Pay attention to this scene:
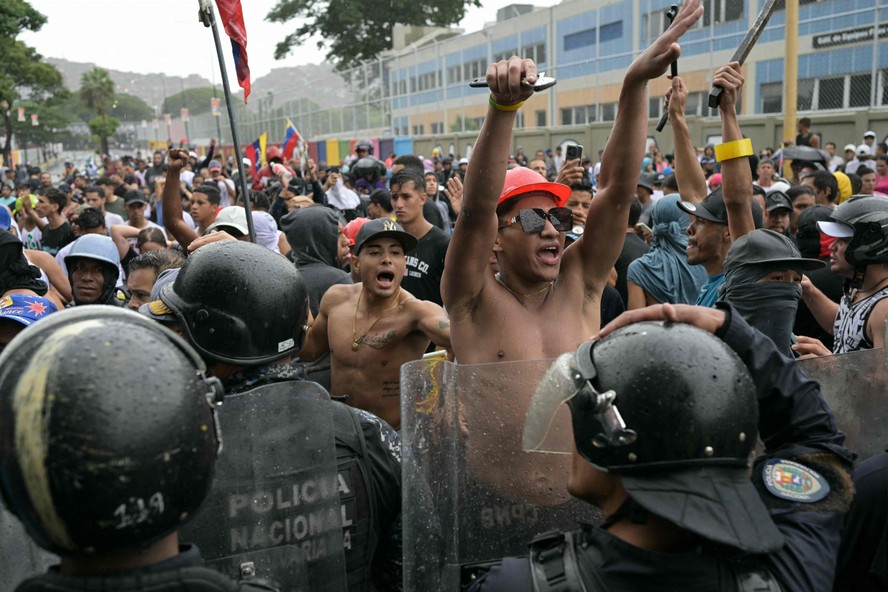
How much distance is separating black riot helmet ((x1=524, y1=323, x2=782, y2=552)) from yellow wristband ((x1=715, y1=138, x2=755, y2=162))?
8.90ft

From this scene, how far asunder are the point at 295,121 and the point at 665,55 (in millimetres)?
46024

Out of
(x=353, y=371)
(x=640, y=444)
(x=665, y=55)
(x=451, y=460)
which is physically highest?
(x=665, y=55)

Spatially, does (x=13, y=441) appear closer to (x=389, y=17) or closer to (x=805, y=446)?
(x=805, y=446)

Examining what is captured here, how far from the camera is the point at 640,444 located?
167 cm

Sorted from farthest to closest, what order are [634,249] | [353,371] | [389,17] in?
[389,17]
[634,249]
[353,371]

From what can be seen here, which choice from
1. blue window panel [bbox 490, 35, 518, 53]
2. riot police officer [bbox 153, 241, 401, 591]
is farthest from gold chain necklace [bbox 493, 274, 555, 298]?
blue window panel [bbox 490, 35, 518, 53]

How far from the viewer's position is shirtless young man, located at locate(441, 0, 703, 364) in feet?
9.95

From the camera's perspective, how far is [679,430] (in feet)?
5.42

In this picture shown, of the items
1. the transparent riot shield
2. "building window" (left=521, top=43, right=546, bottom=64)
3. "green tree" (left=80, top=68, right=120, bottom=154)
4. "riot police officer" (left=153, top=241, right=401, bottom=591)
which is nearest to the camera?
"riot police officer" (left=153, top=241, right=401, bottom=591)

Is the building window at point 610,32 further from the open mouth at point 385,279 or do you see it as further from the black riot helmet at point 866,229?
the black riot helmet at point 866,229

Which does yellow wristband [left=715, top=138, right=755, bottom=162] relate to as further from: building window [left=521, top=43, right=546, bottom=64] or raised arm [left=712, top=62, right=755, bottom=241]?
building window [left=521, top=43, right=546, bottom=64]

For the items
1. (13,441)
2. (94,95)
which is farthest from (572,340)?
(94,95)

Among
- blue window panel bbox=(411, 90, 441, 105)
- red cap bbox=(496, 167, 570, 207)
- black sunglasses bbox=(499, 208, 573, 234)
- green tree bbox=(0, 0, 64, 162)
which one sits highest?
green tree bbox=(0, 0, 64, 162)

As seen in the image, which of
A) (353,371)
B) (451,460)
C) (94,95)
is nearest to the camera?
(451,460)
